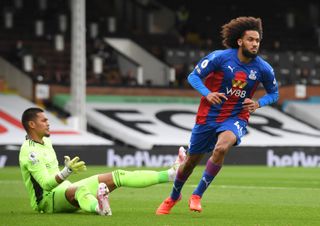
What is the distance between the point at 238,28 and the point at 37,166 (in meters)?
2.80

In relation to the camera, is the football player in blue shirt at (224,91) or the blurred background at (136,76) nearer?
the football player in blue shirt at (224,91)

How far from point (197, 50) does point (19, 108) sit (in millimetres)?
8316

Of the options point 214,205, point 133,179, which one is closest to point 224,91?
point 133,179

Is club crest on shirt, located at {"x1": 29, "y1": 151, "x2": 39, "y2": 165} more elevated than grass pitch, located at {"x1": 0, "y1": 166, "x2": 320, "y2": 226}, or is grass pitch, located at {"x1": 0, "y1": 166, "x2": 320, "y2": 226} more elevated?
club crest on shirt, located at {"x1": 29, "y1": 151, "x2": 39, "y2": 165}

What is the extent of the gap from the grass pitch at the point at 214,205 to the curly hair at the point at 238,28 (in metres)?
1.99

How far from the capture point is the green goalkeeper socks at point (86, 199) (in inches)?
446

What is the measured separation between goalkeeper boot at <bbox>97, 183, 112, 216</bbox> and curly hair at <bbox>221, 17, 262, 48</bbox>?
2.56 m

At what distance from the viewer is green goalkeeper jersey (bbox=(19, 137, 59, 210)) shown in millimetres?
11484

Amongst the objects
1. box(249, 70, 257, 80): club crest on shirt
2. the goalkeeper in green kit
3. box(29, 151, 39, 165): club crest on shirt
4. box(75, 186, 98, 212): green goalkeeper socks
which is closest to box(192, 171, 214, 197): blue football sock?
the goalkeeper in green kit

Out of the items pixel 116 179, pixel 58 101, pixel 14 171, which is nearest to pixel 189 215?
pixel 116 179

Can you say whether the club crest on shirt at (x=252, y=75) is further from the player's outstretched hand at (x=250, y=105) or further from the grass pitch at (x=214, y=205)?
the grass pitch at (x=214, y=205)

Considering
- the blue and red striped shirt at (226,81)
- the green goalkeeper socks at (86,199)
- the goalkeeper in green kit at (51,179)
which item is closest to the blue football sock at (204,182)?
the goalkeeper in green kit at (51,179)

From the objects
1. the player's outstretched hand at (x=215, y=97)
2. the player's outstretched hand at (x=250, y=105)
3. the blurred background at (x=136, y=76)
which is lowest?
the blurred background at (x=136, y=76)

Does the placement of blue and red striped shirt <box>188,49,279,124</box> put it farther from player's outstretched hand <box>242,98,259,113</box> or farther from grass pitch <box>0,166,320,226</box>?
grass pitch <box>0,166,320,226</box>
